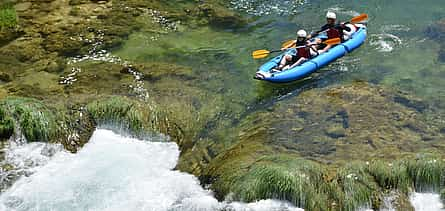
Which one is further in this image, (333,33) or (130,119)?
(333,33)

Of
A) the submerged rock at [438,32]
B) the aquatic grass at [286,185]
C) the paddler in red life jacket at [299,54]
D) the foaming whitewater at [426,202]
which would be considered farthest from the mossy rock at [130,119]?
the submerged rock at [438,32]

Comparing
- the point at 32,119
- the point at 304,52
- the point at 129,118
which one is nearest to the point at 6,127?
the point at 32,119

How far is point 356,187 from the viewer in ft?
24.9

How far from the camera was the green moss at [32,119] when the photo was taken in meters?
8.73

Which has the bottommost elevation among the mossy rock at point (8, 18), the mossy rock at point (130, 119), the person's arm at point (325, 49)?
the mossy rock at point (130, 119)

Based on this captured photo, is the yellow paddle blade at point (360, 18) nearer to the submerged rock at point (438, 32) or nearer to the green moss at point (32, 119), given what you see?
the submerged rock at point (438, 32)

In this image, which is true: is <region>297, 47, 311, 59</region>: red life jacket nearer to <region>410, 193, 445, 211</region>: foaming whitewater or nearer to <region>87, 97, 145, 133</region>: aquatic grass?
<region>87, 97, 145, 133</region>: aquatic grass

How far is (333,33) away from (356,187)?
5.04 meters

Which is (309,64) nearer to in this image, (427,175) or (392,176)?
(392,176)

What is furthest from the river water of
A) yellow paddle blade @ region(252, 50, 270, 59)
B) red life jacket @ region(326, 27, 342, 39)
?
red life jacket @ region(326, 27, 342, 39)

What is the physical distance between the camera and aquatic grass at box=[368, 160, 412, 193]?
7.66 metres

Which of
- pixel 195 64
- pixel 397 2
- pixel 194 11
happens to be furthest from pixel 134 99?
pixel 397 2

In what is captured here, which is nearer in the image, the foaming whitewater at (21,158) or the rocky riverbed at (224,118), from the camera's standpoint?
the rocky riverbed at (224,118)

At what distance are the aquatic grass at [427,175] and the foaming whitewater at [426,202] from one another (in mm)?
91
